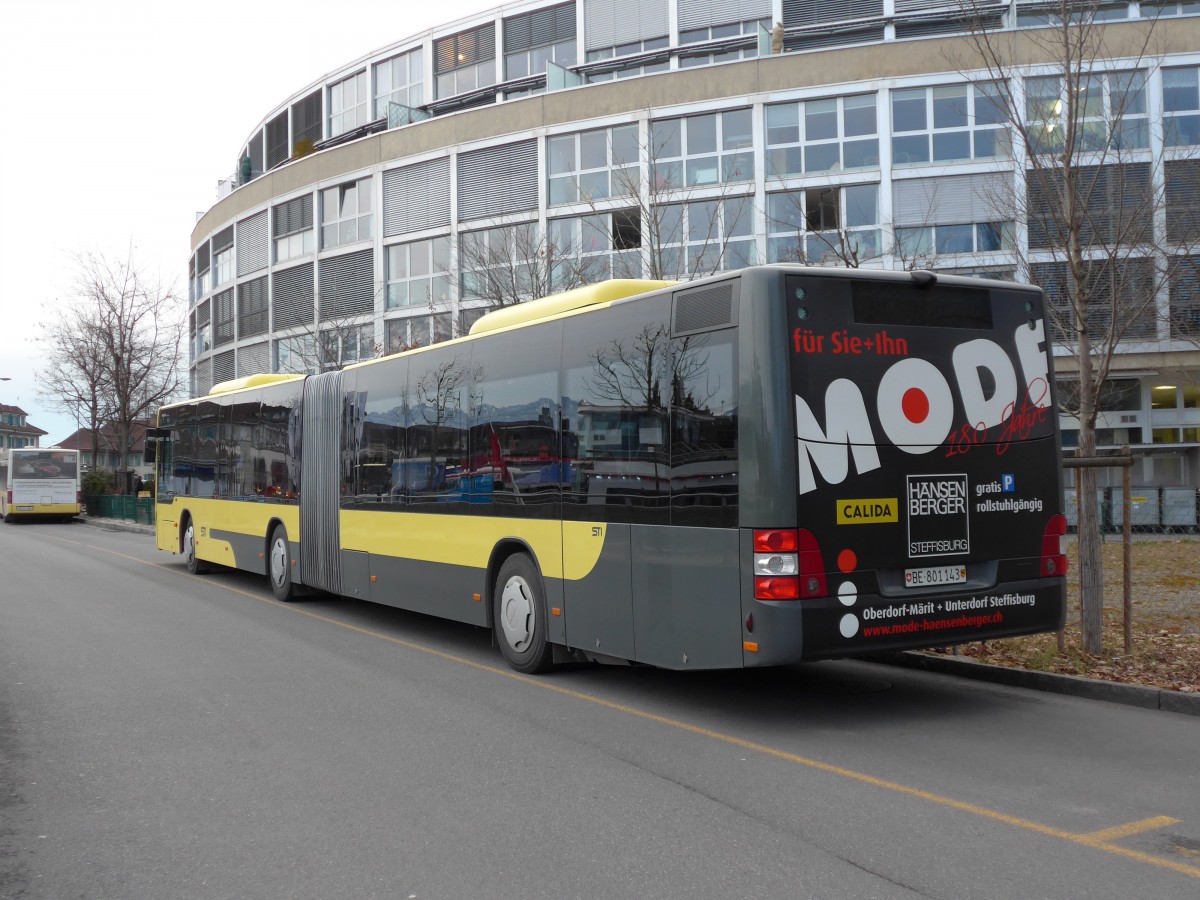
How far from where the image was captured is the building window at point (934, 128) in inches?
1184

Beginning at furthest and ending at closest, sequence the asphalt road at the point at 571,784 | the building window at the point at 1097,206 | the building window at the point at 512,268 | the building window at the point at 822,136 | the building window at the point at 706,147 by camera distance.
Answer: the building window at the point at 706,147 → the building window at the point at 822,136 → the building window at the point at 512,268 → the building window at the point at 1097,206 → the asphalt road at the point at 571,784

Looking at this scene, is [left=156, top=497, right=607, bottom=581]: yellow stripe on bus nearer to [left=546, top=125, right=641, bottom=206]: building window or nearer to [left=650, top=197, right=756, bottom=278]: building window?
[left=650, top=197, right=756, bottom=278]: building window

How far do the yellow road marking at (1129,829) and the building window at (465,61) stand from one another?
126ft

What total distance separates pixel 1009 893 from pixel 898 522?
10.5 ft

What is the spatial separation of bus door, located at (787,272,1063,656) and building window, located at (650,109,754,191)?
24907mm

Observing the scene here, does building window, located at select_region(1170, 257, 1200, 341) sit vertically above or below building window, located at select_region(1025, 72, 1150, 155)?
below

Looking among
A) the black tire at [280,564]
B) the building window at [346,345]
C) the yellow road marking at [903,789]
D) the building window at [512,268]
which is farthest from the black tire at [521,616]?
the building window at [346,345]

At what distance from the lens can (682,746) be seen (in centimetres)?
650

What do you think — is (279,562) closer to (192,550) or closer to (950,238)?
(192,550)

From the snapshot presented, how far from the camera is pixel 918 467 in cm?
714

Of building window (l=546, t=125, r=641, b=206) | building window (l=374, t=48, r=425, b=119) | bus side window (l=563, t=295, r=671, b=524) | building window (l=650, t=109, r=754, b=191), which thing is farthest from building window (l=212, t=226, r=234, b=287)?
bus side window (l=563, t=295, r=671, b=524)

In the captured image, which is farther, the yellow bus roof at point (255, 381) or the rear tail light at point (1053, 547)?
the yellow bus roof at point (255, 381)

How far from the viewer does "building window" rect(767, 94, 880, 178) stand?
31094 mm

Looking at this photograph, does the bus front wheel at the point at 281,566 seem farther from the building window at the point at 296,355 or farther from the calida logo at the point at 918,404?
the building window at the point at 296,355
